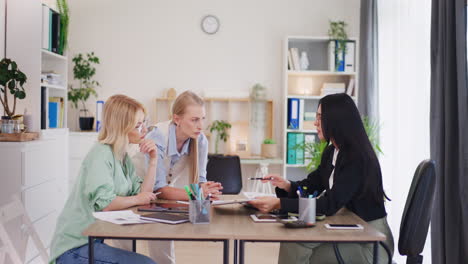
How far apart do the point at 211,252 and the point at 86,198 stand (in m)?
2.34

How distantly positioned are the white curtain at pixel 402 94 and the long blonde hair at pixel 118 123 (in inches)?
91.1

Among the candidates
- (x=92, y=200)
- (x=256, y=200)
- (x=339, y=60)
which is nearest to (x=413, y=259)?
(x=256, y=200)

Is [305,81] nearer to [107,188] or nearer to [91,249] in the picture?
[107,188]

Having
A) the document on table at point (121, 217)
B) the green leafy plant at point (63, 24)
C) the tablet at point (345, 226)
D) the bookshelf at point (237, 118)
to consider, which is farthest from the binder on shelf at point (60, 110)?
the tablet at point (345, 226)

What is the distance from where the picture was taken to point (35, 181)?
373 centimetres

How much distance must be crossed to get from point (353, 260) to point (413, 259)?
0.26 m

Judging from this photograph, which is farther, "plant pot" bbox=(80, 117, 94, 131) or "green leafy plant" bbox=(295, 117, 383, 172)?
"plant pot" bbox=(80, 117, 94, 131)

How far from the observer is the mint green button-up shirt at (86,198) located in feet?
7.07

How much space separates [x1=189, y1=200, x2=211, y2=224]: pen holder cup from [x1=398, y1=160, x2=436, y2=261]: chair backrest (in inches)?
33.3

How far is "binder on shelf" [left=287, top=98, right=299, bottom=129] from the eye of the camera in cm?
540

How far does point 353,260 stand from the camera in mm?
2260

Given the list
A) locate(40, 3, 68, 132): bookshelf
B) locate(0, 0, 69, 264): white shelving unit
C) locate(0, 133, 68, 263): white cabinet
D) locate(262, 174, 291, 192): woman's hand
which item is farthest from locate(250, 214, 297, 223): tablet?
locate(40, 3, 68, 132): bookshelf

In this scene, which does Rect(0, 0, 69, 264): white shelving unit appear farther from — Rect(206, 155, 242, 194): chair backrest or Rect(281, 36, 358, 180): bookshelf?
Rect(281, 36, 358, 180): bookshelf

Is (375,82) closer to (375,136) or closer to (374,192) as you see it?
(375,136)
